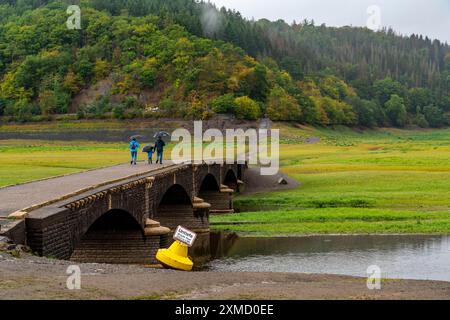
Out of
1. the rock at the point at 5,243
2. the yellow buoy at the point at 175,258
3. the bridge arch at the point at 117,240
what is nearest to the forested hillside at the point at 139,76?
the bridge arch at the point at 117,240

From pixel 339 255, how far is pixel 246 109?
121100 mm

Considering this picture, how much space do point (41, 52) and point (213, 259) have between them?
165850mm

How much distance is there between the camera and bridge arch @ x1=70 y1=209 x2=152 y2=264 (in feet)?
101

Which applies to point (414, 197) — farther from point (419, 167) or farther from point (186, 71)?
point (186, 71)

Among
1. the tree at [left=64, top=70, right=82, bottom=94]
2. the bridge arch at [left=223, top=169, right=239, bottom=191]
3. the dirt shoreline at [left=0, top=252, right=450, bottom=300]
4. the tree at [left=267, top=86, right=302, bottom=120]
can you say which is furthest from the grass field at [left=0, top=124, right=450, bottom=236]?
the tree at [left=64, top=70, right=82, bottom=94]

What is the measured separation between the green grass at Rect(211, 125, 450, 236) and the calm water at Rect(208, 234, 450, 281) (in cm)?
234

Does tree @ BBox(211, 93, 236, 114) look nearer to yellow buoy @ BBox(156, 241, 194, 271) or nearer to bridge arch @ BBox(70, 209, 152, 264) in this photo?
bridge arch @ BBox(70, 209, 152, 264)

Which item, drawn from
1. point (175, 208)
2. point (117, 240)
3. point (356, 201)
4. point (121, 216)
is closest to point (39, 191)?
point (121, 216)

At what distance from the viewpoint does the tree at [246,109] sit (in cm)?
15300

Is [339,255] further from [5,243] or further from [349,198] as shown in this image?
[5,243]

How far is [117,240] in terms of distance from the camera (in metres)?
31.6

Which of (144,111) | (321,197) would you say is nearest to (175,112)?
(144,111)

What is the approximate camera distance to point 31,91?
178625mm

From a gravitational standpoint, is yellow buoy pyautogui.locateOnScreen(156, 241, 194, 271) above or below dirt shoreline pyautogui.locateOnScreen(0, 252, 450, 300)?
below
